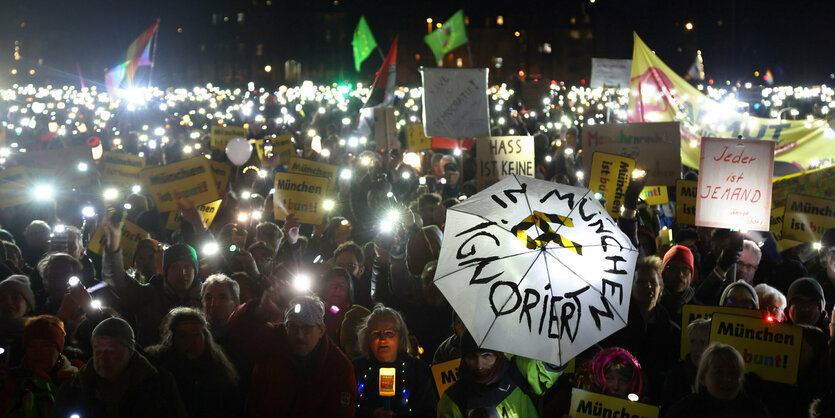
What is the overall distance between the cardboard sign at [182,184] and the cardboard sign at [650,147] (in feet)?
14.0

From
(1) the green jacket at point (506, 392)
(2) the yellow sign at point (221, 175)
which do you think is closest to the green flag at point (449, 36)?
(2) the yellow sign at point (221, 175)

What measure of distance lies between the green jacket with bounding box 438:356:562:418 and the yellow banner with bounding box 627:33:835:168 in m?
6.52

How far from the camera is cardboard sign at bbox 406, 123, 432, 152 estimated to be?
47.5 ft

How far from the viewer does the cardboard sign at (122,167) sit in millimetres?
11711

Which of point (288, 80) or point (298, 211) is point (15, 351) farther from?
point (288, 80)

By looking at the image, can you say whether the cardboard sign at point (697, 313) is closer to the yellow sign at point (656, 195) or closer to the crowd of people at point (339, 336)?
the crowd of people at point (339, 336)

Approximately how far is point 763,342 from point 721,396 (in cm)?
101

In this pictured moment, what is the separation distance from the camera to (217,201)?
9.42 m

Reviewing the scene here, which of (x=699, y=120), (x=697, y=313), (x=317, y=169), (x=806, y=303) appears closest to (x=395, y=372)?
(x=697, y=313)

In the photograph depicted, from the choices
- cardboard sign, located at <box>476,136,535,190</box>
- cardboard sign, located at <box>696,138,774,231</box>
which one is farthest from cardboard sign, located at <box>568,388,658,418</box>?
cardboard sign, located at <box>476,136,535,190</box>

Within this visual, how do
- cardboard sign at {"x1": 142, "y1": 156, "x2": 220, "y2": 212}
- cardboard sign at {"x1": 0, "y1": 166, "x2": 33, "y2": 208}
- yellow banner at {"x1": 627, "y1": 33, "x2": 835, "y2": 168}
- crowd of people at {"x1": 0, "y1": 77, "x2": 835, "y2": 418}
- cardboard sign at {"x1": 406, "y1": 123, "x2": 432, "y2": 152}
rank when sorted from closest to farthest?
crowd of people at {"x1": 0, "y1": 77, "x2": 835, "y2": 418} → cardboard sign at {"x1": 142, "y1": 156, "x2": 220, "y2": 212} → cardboard sign at {"x1": 0, "y1": 166, "x2": 33, "y2": 208} → yellow banner at {"x1": 627, "y1": 33, "x2": 835, "y2": 168} → cardboard sign at {"x1": 406, "y1": 123, "x2": 432, "y2": 152}

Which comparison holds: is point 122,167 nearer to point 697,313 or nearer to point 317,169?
point 317,169

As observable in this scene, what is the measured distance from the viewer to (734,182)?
7.19 meters

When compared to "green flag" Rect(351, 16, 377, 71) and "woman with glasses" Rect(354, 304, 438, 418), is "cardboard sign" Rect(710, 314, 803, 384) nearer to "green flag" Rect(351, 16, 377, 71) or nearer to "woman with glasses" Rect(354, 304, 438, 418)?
"woman with glasses" Rect(354, 304, 438, 418)
